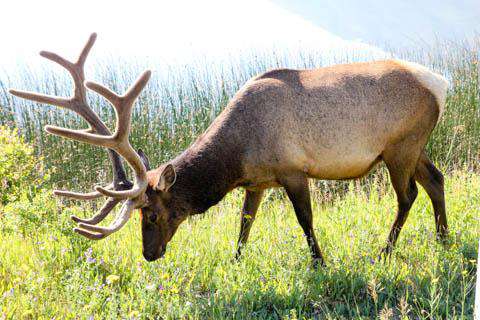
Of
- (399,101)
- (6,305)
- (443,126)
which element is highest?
(399,101)

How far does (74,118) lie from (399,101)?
17.7 ft

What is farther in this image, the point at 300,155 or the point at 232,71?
the point at 232,71

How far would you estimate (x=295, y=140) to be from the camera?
4.44 m

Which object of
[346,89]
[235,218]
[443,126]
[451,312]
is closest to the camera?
[451,312]

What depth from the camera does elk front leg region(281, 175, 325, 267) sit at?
172 inches

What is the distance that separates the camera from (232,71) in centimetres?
911

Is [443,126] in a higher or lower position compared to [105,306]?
lower


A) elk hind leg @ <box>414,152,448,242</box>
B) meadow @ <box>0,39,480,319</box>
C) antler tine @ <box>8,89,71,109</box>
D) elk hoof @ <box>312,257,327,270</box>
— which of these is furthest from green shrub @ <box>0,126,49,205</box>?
elk hind leg @ <box>414,152,448,242</box>

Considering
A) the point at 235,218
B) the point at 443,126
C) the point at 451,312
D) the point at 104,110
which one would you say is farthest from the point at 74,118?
the point at 451,312

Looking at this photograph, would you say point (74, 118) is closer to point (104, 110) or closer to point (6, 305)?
point (104, 110)

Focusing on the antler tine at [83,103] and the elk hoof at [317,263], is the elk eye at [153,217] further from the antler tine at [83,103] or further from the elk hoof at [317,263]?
the elk hoof at [317,263]

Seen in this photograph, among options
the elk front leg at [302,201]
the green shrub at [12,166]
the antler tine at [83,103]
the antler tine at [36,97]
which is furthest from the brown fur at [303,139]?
the green shrub at [12,166]

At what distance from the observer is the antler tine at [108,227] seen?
369cm

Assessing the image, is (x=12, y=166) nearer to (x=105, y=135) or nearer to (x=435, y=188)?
(x=105, y=135)
